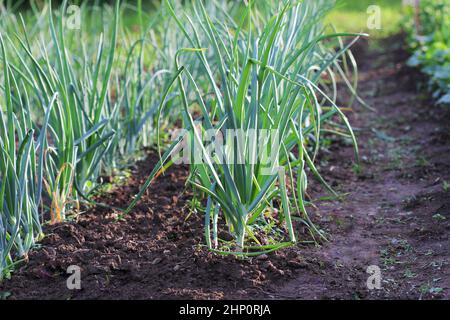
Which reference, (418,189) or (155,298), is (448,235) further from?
(155,298)

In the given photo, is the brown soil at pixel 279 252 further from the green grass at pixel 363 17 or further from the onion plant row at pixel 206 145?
the green grass at pixel 363 17

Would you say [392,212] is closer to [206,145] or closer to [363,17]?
[206,145]

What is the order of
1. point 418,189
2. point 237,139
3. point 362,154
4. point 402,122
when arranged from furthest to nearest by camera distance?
point 402,122 → point 362,154 → point 418,189 → point 237,139

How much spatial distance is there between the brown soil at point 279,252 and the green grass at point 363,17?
3.36 metres

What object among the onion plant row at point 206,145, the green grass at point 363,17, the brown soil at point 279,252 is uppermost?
the green grass at point 363,17

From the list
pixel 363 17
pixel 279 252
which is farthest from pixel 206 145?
pixel 363 17

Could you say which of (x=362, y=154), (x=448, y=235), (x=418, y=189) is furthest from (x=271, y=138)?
(x=362, y=154)

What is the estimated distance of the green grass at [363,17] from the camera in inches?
266

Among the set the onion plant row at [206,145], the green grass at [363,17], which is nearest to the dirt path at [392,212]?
the onion plant row at [206,145]

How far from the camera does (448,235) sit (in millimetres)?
2670

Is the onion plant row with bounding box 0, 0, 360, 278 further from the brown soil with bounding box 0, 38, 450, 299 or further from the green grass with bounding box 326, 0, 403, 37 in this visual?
the green grass with bounding box 326, 0, 403, 37

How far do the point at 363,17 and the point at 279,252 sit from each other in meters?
5.28

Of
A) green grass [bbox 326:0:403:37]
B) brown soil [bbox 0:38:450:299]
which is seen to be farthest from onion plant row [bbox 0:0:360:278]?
green grass [bbox 326:0:403:37]
